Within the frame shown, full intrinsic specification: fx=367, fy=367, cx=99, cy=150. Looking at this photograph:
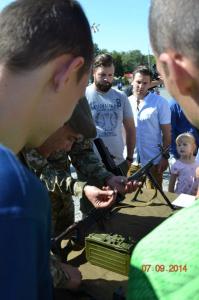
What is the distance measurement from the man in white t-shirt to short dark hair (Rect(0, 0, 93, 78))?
3.26 meters

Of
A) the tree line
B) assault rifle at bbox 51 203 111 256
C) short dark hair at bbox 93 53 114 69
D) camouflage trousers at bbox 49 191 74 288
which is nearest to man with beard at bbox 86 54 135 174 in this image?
A: short dark hair at bbox 93 53 114 69

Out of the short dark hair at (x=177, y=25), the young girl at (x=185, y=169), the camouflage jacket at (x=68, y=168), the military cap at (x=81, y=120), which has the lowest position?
the young girl at (x=185, y=169)

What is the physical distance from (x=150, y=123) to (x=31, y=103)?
340 centimetres

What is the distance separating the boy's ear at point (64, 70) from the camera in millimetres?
873

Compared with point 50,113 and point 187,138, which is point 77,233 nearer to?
point 50,113

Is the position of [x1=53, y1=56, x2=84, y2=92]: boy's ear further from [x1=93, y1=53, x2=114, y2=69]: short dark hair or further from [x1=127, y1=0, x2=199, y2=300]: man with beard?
[x1=93, y1=53, x2=114, y2=69]: short dark hair

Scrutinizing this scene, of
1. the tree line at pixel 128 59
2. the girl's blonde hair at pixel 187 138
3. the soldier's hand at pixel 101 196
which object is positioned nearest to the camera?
the soldier's hand at pixel 101 196

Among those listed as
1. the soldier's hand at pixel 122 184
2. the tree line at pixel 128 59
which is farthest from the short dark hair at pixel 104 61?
the tree line at pixel 128 59

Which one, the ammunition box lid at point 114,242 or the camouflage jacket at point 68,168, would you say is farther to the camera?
the camouflage jacket at point 68,168

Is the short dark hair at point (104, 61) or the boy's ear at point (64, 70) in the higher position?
the short dark hair at point (104, 61)

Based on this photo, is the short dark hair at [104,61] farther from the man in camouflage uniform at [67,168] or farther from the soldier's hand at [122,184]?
the soldier's hand at [122,184]

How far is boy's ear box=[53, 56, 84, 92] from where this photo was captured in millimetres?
873

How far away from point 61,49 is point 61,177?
1444mm
